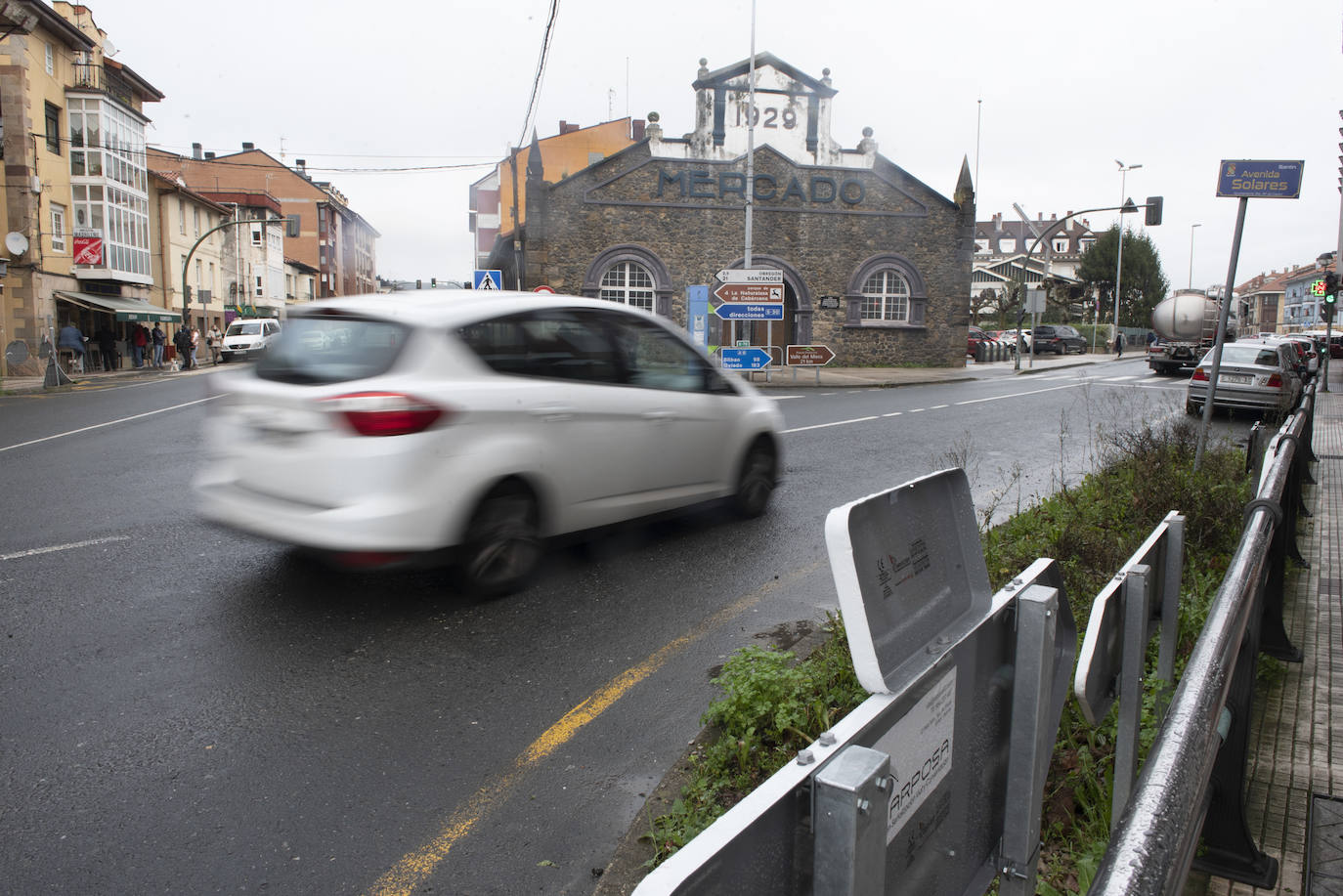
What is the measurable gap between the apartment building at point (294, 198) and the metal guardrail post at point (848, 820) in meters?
65.1

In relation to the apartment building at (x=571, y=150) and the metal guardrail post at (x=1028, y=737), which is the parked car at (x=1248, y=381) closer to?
the metal guardrail post at (x=1028, y=737)

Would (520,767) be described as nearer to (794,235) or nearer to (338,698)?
(338,698)

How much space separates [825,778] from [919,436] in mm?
12270

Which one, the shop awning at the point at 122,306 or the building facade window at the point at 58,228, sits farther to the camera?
the shop awning at the point at 122,306

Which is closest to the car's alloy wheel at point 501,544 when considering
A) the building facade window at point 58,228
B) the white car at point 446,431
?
the white car at point 446,431

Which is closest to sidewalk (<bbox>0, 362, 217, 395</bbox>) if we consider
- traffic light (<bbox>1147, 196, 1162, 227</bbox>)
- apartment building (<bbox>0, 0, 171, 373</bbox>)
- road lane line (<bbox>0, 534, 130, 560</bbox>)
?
apartment building (<bbox>0, 0, 171, 373</bbox>)

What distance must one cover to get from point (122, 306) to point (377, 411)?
37.0 m

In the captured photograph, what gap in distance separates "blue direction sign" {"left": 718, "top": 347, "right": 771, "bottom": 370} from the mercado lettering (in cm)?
1146

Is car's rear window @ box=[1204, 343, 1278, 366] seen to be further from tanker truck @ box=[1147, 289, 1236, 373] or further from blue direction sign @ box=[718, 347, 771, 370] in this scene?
tanker truck @ box=[1147, 289, 1236, 373]

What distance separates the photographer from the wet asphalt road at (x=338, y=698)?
2953mm

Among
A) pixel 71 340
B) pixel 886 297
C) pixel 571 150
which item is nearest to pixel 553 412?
pixel 71 340

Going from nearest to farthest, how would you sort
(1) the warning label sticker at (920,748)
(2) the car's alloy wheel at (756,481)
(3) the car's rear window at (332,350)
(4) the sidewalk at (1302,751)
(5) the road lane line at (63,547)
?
(1) the warning label sticker at (920,748)
(4) the sidewalk at (1302,751)
(3) the car's rear window at (332,350)
(5) the road lane line at (63,547)
(2) the car's alloy wheel at (756,481)

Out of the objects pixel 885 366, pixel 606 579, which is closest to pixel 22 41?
pixel 885 366

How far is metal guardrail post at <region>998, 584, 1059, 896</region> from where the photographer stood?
6.23 feet
